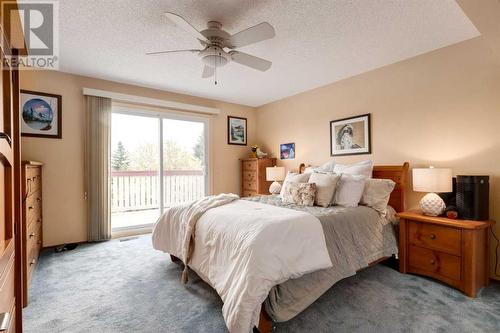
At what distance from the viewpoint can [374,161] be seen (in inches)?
133

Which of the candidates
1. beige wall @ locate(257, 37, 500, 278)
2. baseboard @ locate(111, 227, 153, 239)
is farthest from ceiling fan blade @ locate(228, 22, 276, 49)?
baseboard @ locate(111, 227, 153, 239)

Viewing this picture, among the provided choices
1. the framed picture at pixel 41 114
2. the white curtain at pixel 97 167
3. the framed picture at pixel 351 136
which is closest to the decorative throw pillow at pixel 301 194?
the framed picture at pixel 351 136

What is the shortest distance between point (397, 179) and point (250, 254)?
2345 mm

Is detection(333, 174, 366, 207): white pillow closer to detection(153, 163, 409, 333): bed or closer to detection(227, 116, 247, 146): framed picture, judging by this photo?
detection(153, 163, 409, 333): bed

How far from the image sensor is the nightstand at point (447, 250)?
2100 millimetres

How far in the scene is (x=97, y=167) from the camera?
3.63 m

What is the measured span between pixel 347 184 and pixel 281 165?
219 cm

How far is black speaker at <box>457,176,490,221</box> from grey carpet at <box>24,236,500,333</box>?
27.2 inches

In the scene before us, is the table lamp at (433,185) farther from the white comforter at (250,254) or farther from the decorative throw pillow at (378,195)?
the white comforter at (250,254)

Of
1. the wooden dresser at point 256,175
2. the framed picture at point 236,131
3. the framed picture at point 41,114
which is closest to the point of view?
the framed picture at point 41,114

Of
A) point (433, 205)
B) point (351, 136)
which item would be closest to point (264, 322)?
point (433, 205)

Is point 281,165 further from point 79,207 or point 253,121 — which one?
point 79,207

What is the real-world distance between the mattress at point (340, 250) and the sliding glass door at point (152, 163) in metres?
2.58

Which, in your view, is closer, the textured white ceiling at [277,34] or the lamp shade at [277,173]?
the textured white ceiling at [277,34]
